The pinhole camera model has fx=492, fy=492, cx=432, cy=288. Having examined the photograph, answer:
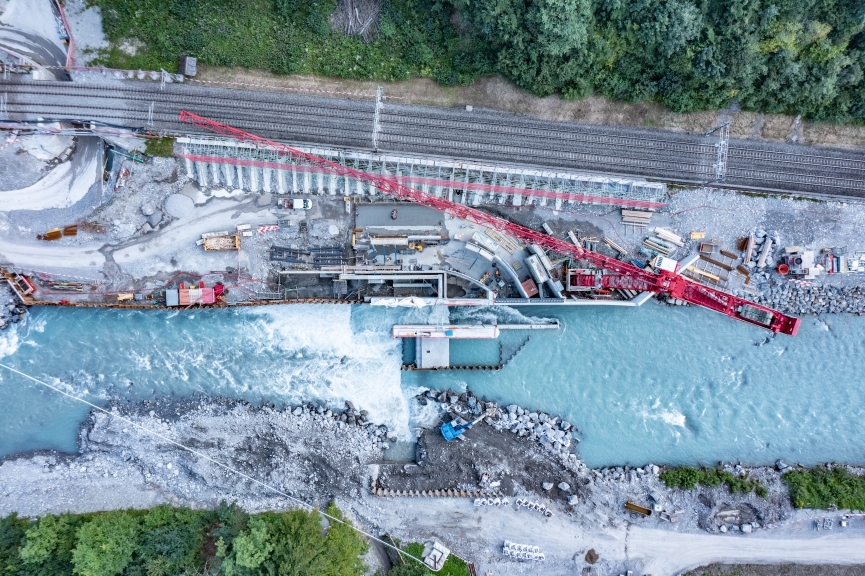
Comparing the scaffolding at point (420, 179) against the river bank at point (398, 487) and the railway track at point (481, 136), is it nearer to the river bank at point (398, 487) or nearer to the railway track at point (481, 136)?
the railway track at point (481, 136)

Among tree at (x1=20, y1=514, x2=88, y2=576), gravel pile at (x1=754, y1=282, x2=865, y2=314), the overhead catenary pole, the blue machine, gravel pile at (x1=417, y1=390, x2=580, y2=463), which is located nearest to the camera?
tree at (x1=20, y1=514, x2=88, y2=576)

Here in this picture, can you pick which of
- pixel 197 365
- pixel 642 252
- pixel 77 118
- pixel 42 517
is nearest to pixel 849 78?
pixel 642 252

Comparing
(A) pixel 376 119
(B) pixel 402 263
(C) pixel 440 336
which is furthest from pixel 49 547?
(A) pixel 376 119

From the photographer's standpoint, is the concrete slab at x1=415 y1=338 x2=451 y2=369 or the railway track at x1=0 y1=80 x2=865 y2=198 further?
the concrete slab at x1=415 y1=338 x2=451 y2=369

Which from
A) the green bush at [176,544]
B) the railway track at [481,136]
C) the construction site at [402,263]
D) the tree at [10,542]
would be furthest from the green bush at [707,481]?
the tree at [10,542]

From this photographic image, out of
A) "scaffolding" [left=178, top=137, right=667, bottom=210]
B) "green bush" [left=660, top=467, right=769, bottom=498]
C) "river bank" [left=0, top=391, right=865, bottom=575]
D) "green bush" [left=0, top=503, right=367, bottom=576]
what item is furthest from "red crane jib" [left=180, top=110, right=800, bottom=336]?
"green bush" [left=0, top=503, right=367, bottom=576]

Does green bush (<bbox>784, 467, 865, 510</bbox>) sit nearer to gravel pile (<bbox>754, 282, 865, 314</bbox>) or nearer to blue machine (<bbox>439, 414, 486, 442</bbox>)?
gravel pile (<bbox>754, 282, 865, 314</bbox>)

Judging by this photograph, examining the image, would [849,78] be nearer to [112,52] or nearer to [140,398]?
[112,52]
